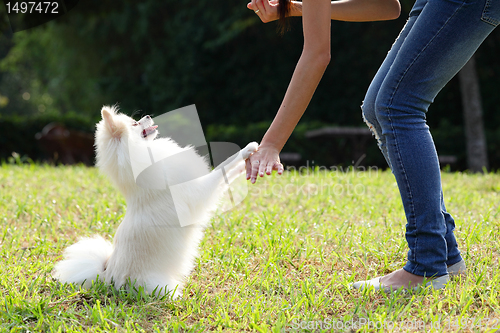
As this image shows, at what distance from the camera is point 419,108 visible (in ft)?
6.16

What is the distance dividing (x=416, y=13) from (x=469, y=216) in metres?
2.08

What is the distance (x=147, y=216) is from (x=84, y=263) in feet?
1.67

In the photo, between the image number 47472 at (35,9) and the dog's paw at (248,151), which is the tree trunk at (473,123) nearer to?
the dog's paw at (248,151)

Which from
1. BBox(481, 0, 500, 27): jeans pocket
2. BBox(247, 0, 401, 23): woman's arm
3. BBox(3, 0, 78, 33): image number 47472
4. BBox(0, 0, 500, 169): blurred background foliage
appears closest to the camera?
BBox(481, 0, 500, 27): jeans pocket

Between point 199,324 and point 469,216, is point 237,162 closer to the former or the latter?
point 199,324

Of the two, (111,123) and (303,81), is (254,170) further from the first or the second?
(111,123)

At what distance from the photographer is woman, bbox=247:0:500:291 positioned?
1772mm

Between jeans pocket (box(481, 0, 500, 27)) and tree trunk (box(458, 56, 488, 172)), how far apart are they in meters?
7.26

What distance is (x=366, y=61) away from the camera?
11.5m

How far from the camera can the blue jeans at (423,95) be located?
1766 mm

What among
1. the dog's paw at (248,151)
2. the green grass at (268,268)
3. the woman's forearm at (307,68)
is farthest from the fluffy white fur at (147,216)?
the woman's forearm at (307,68)

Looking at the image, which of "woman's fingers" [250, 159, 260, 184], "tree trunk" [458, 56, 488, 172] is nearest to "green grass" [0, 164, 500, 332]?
"woman's fingers" [250, 159, 260, 184]

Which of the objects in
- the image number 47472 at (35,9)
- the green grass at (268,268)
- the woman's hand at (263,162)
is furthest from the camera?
the image number 47472 at (35,9)

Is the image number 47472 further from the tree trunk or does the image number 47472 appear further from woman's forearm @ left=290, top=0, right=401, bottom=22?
the tree trunk
